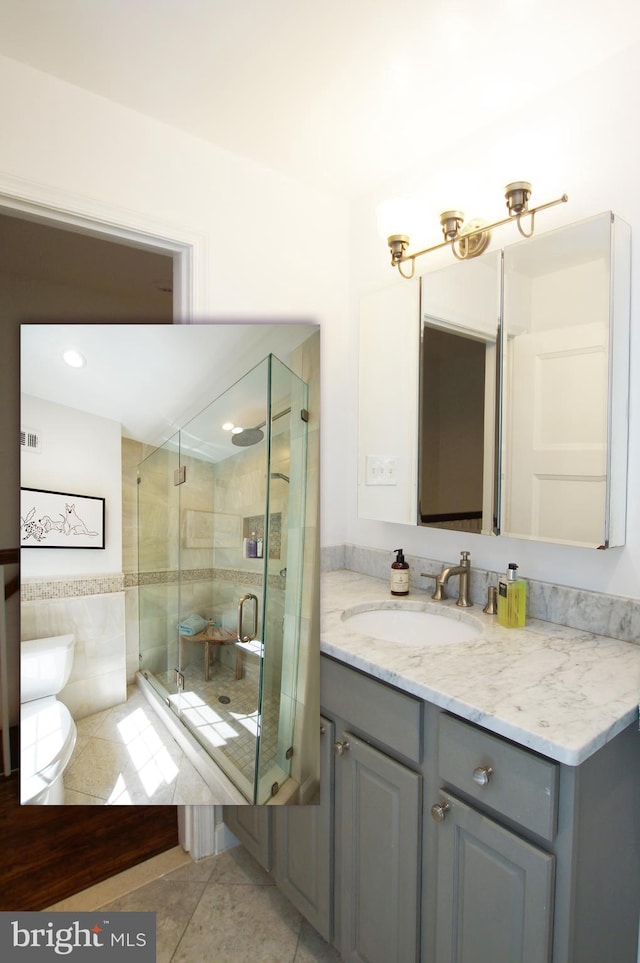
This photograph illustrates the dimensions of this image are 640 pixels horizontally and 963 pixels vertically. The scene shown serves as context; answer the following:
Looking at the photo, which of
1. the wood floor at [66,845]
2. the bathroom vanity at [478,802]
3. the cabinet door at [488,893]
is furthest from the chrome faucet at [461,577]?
the wood floor at [66,845]

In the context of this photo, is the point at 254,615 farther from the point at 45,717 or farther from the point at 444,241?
the point at 444,241

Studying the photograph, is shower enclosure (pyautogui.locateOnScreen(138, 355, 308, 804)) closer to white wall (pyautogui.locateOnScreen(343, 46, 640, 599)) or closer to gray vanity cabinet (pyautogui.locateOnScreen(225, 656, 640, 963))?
gray vanity cabinet (pyautogui.locateOnScreen(225, 656, 640, 963))

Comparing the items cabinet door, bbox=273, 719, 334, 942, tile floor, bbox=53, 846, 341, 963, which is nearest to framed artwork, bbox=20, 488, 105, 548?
cabinet door, bbox=273, 719, 334, 942

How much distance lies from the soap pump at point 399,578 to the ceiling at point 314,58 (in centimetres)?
124

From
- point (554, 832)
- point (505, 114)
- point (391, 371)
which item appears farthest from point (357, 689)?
point (505, 114)

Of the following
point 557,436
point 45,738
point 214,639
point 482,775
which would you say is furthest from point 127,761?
point 557,436

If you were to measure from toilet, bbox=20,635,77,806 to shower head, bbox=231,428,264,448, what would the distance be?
0.48 m

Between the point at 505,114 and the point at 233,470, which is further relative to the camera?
the point at 505,114

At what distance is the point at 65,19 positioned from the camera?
116 centimetres

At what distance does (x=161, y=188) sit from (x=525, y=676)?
1.51m

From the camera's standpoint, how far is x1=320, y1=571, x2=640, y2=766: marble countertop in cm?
86

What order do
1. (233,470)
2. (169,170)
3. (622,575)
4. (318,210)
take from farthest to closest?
(318,210)
(169,170)
(622,575)
(233,470)

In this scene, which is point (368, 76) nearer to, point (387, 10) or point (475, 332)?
point (387, 10)

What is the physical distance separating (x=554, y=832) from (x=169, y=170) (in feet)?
5.63
